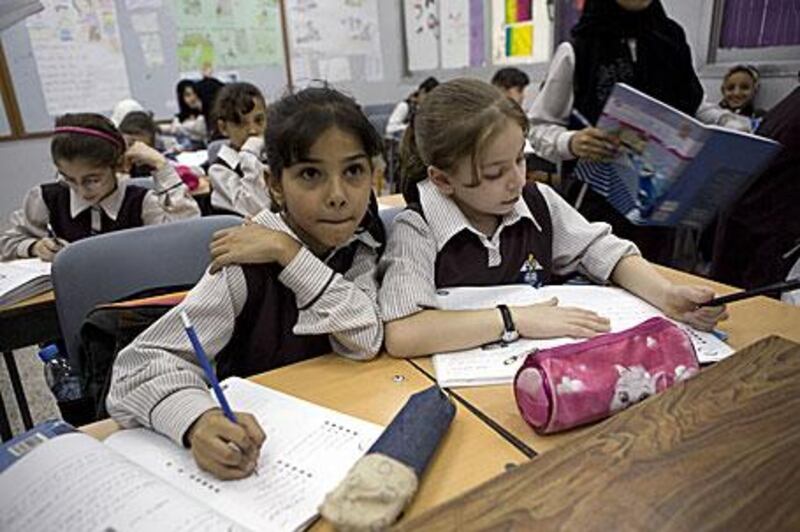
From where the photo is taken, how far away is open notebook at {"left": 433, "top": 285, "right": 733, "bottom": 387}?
→ 34.2 inches

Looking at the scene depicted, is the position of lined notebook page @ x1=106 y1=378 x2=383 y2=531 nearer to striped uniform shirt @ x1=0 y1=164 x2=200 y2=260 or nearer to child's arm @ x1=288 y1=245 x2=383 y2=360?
child's arm @ x1=288 y1=245 x2=383 y2=360

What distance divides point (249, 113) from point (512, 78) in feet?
7.36

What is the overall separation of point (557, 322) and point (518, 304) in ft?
0.37

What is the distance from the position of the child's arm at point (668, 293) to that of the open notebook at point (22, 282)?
132 cm

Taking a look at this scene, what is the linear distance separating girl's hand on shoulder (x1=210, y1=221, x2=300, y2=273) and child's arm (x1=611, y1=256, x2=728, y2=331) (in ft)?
2.05

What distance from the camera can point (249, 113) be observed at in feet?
8.55

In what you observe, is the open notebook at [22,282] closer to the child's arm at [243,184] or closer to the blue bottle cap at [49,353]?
the blue bottle cap at [49,353]

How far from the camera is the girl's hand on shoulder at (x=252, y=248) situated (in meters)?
0.91

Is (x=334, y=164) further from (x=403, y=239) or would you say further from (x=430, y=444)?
(x=430, y=444)

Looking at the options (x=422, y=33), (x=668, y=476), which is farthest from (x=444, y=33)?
(x=668, y=476)

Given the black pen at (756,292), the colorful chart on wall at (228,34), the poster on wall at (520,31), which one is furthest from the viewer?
the colorful chart on wall at (228,34)

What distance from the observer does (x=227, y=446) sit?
0.66 meters

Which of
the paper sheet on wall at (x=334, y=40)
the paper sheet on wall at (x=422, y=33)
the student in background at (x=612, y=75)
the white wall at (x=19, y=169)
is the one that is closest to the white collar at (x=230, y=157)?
the student in background at (x=612, y=75)

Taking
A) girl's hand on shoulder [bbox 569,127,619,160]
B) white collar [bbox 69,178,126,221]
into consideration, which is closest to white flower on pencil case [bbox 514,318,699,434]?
girl's hand on shoulder [bbox 569,127,619,160]
